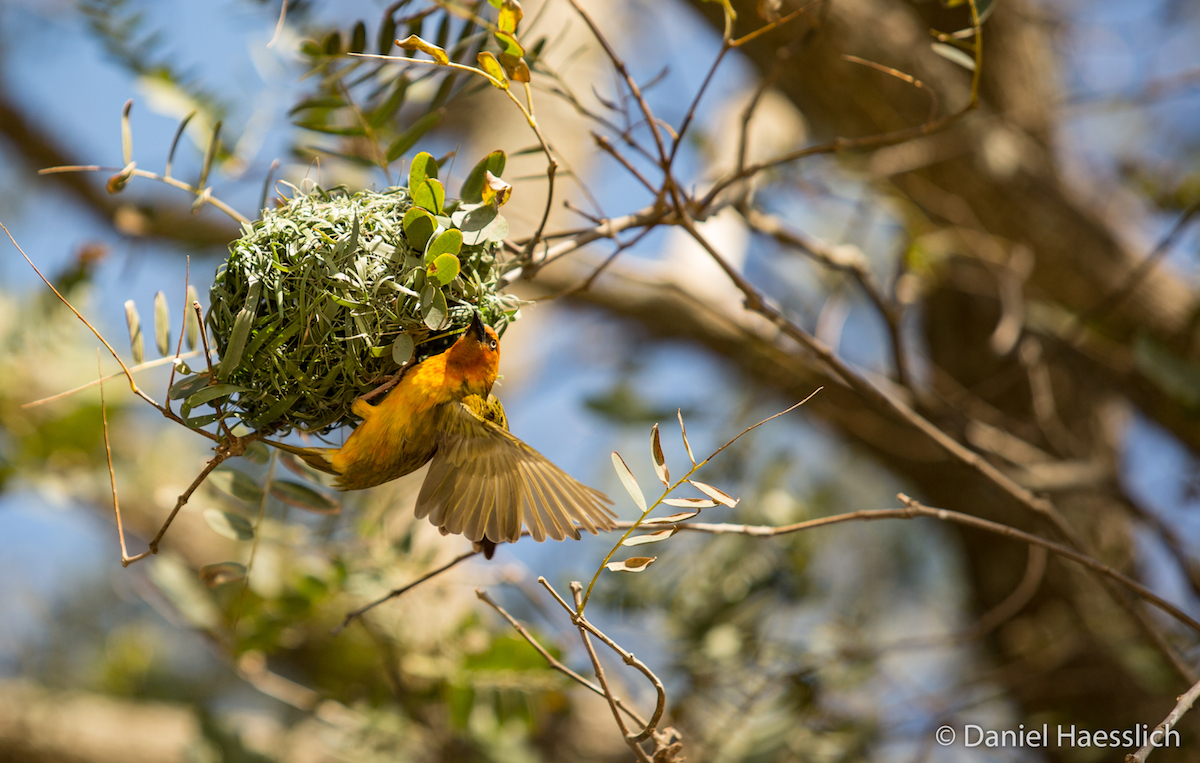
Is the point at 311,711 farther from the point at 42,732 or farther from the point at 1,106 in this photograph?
the point at 1,106

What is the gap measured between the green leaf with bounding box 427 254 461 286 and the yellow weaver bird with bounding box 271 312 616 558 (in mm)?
174

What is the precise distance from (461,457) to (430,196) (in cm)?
45

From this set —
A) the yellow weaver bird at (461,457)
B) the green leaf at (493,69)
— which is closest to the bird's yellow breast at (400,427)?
the yellow weaver bird at (461,457)

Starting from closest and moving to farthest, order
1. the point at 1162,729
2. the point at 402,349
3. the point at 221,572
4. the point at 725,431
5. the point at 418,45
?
the point at 1162,729, the point at 418,45, the point at 402,349, the point at 221,572, the point at 725,431

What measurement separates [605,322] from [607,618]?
199cm

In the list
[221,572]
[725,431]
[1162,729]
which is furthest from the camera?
[725,431]

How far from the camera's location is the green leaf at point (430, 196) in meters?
1.29

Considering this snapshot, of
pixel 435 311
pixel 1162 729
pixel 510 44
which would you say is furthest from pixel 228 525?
pixel 1162 729

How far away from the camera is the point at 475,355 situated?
1.47 meters

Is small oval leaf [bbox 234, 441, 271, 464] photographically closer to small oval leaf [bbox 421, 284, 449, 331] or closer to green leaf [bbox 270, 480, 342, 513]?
green leaf [bbox 270, 480, 342, 513]

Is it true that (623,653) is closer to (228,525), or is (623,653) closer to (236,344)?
(236,344)

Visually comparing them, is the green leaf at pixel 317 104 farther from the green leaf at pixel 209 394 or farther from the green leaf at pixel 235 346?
the green leaf at pixel 209 394

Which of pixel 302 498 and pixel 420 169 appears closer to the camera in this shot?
pixel 420 169

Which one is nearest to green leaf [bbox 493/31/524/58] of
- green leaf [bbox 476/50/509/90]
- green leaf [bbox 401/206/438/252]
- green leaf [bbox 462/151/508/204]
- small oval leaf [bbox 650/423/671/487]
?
green leaf [bbox 476/50/509/90]
